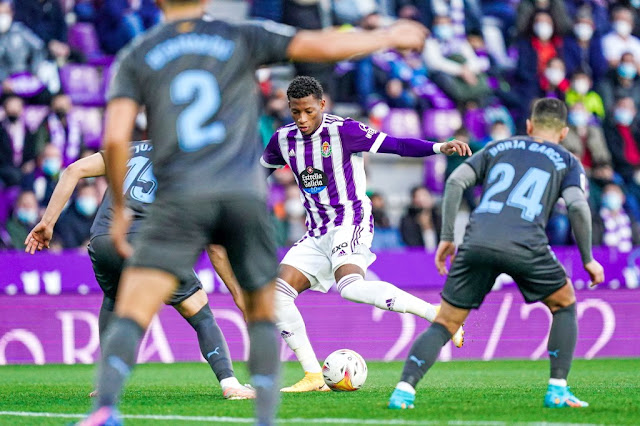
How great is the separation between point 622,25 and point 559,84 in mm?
2169

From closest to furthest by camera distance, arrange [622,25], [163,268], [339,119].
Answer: [163,268] < [339,119] < [622,25]

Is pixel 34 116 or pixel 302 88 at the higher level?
pixel 302 88

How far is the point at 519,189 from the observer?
6.70 metres

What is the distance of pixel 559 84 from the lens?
59.4 ft

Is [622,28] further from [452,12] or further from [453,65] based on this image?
[453,65]

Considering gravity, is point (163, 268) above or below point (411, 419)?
above

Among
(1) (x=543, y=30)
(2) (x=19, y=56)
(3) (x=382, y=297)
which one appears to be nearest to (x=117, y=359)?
(3) (x=382, y=297)

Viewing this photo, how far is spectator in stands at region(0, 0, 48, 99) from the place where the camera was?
1537cm

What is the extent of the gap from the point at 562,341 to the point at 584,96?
11950mm

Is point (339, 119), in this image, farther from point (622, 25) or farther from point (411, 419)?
point (622, 25)

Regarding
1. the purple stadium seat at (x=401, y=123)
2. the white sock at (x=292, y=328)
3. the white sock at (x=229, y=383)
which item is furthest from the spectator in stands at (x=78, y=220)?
the white sock at (x=229, y=383)

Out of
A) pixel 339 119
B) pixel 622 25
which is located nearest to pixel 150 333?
pixel 339 119

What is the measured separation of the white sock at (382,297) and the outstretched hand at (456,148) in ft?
3.90

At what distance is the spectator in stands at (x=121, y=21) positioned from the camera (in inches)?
641
